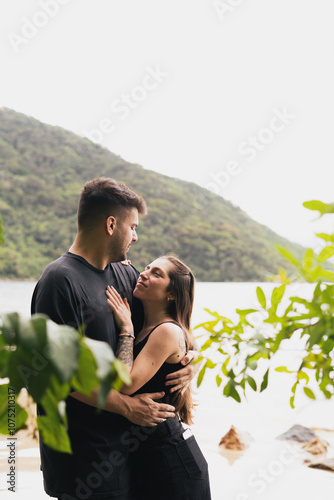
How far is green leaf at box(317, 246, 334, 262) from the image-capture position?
2.67ft

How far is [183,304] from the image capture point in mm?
2689

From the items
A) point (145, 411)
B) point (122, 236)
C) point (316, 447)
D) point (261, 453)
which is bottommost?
point (261, 453)

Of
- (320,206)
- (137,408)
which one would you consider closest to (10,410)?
(320,206)

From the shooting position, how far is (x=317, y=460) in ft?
29.8

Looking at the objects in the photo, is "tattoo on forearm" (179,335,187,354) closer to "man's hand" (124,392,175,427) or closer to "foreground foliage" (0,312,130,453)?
"man's hand" (124,392,175,427)

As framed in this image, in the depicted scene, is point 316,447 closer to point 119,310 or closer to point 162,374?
point 162,374

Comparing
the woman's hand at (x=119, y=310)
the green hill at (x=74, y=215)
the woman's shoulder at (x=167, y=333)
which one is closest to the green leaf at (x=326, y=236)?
the woman's shoulder at (x=167, y=333)

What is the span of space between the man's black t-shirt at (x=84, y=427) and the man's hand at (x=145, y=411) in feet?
0.49

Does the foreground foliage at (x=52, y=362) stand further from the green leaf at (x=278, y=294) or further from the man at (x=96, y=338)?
the man at (x=96, y=338)

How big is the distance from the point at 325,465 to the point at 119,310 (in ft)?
23.7

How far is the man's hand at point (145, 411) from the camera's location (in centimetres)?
235

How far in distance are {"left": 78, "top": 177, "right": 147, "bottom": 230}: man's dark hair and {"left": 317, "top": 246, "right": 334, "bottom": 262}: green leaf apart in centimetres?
193

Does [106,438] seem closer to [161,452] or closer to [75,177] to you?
[161,452]

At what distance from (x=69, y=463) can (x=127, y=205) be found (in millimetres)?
1229
